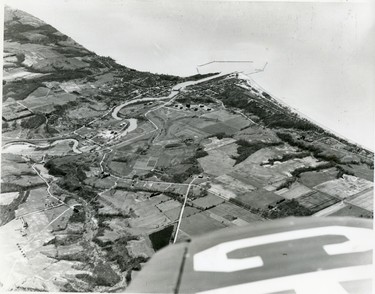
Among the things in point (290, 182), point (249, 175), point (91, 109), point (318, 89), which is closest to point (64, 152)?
point (91, 109)

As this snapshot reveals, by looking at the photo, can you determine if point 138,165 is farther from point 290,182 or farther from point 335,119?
point 335,119

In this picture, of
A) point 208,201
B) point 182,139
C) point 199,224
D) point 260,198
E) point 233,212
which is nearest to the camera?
point 199,224

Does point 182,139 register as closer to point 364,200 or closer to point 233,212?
point 233,212

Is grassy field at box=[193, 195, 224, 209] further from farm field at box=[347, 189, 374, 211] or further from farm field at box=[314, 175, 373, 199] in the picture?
farm field at box=[347, 189, 374, 211]

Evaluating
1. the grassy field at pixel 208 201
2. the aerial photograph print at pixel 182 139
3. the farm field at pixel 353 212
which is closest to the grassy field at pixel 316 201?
the aerial photograph print at pixel 182 139

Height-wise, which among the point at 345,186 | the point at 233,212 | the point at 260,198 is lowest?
the point at 233,212

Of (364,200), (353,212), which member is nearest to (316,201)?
(364,200)

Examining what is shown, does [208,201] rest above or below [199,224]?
above
